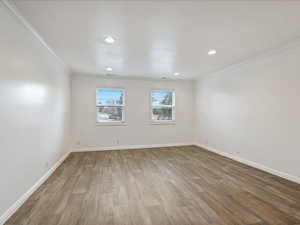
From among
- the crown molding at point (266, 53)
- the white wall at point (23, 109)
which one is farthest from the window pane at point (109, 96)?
the crown molding at point (266, 53)

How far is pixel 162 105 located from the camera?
611 cm

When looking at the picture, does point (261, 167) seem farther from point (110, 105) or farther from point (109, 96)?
point (109, 96)

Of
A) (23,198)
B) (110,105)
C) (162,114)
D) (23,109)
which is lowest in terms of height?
(23,198)

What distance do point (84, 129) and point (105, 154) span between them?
116cm

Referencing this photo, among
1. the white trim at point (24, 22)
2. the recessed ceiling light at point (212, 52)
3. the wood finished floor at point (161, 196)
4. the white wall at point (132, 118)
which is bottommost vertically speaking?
the wood finished floor at point (161, 196)

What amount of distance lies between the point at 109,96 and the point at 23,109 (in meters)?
3.41

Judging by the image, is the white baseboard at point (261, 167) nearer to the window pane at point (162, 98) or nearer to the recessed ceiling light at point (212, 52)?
the window pane at point (162, 98)

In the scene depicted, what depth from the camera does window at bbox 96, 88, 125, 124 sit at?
552cm

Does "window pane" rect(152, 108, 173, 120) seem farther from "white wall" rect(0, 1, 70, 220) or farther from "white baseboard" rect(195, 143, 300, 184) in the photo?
"white wall" rect(0, 1, 70, 220)

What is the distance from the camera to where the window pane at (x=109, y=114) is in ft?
18.1

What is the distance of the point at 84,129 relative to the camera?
5.30 metres

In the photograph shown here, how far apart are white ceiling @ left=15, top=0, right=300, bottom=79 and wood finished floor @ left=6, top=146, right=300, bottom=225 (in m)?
2.57

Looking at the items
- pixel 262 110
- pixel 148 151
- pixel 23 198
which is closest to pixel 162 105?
pixel 148 151

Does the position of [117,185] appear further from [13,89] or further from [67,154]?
[67,154]
